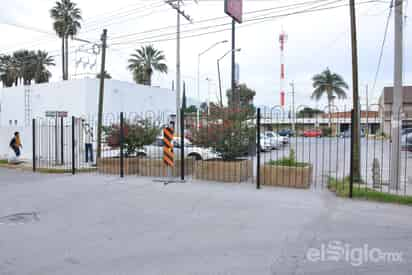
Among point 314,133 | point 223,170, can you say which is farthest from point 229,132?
point 314,133

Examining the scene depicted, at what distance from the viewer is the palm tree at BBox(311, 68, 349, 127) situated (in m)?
51.2

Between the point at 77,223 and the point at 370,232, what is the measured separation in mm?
5181

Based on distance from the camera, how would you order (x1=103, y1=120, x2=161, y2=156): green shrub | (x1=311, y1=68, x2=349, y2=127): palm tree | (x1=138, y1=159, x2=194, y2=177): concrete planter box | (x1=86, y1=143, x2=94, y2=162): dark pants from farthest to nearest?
(x1=311, y1=68, x2=349, y2=127): palm tree
(x1=86, y1=143, x2=94, y2=162): dark pants
(x1=103, y1=120, x2=161, y2=156): green shrub
(x1=138, y1=159, x2=194, y2=177): concrete planter box

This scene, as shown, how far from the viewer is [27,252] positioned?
4.55m

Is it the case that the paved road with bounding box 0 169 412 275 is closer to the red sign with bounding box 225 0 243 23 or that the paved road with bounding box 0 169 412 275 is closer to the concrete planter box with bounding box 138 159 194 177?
the concrete planter box with bounding box 138 159 194 177

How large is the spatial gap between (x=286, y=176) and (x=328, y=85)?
4708 centimetres

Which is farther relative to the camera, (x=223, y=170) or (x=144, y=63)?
(x=144, y=63)

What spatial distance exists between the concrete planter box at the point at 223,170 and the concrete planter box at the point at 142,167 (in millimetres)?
898

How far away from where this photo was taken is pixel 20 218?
633cm

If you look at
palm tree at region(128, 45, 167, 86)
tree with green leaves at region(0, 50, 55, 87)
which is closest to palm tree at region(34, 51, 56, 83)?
tree with green leaves at region(0, 50, 55, 87)

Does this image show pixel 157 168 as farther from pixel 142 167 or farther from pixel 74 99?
pixel 74 99

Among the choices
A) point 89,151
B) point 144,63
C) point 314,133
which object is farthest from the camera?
point 144,63

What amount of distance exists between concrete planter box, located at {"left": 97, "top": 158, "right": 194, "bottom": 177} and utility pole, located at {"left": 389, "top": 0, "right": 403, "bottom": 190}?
6142 mm

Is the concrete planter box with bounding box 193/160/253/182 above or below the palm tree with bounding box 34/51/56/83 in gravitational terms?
below
